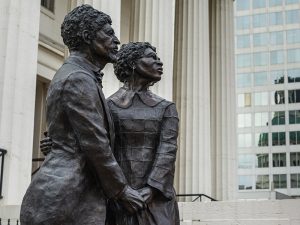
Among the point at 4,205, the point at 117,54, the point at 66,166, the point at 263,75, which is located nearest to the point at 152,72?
the point at 117,54

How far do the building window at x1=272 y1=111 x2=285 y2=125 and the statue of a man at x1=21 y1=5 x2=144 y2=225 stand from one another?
77.6 m

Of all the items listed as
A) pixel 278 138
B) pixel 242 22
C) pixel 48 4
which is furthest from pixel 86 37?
pixel 242 22

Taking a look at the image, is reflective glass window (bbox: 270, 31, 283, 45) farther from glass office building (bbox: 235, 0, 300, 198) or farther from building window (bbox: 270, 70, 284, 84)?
building window (bbox: 270, 70, 284, 84)

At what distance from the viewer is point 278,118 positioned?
81.6 metres

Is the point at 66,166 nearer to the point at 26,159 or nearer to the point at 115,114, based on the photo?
the point at 115,114

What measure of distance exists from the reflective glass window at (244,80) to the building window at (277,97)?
11.8 feet

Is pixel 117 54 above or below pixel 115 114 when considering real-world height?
above

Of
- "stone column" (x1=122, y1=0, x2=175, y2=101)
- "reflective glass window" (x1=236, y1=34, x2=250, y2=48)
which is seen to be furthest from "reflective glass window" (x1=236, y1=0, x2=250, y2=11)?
"stone column" (x1=122, y1=0, x2=175, y2=101)

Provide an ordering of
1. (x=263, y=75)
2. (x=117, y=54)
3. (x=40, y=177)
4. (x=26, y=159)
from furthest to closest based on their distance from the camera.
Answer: (x=263, y=75) → (x=26, y=159) → (x=117, y=54) → (x=40, y=177)

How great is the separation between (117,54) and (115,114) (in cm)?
53

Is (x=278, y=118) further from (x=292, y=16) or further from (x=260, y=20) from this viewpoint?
(x=260, y=20)

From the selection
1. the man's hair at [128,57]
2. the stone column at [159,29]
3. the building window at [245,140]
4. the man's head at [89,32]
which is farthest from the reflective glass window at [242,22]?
the man's head at [89,32]

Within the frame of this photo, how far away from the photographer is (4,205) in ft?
44.7

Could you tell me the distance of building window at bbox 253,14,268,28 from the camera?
84.8 meters
